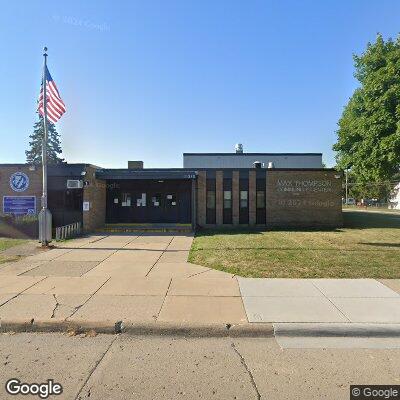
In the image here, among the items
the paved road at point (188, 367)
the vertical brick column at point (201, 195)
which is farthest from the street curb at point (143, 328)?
the vertical brick column at point (201, 195)

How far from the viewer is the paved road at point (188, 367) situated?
143 inches

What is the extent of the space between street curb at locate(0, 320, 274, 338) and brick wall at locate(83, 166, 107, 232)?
12961 mm

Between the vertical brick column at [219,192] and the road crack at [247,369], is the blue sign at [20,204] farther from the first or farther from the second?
the road crack at [247,369]

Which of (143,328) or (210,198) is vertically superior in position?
(210,198)

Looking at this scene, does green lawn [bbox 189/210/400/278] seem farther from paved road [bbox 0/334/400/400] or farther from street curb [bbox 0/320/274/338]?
paved road [bbox 0/334/400/400]

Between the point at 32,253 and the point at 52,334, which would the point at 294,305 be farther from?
the point at 32,253

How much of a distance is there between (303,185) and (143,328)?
1732 cm

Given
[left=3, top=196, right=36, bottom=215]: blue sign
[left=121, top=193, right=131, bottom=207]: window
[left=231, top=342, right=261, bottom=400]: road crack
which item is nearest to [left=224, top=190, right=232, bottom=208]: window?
[left=121, top=193, right=131, bottom=207]: window

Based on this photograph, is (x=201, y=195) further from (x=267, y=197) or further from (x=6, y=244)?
(x=6, y=244)

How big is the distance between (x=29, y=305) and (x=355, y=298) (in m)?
6.05

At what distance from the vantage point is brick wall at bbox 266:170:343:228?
817 inches

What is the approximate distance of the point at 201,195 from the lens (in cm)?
2070

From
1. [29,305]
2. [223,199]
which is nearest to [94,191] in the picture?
[223,199]

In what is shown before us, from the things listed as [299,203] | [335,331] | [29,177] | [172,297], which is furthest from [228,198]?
[335,331]
